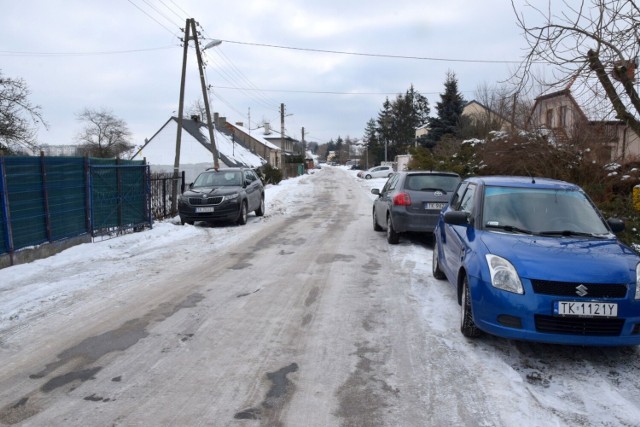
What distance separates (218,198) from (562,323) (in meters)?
10.9

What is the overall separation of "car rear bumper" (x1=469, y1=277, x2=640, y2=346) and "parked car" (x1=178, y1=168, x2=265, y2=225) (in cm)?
1051

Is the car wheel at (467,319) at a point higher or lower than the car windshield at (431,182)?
lower

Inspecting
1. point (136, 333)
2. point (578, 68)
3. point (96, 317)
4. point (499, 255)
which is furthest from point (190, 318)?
point (578, 68)

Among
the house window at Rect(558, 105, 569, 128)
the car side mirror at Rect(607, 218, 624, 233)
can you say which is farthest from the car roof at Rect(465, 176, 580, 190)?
the house window at Rect(558, 105, 569, 128)

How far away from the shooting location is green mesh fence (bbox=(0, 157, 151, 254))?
834cm

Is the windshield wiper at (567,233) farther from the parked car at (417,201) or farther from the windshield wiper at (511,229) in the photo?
the parked car at (417,201)

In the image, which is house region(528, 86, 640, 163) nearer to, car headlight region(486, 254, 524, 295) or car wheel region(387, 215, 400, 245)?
car wheel region(387, 215, 400, 245)

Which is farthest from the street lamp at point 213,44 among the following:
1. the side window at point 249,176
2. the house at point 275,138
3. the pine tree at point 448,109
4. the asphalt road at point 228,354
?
the house at point 275,138

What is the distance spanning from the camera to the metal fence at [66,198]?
834cm

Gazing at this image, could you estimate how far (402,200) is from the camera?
9938 millimetres

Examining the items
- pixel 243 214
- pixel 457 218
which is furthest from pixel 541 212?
pixel 243 214

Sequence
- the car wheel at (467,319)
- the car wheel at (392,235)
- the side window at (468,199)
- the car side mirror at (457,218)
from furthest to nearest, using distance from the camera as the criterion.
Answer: the car wheel at (392,235) < the side window at (468,199) < the car side mirror at (457,218) < the car wheel at (467,319)

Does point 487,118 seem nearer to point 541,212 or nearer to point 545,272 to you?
point 541,212

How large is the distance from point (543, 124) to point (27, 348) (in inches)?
543
